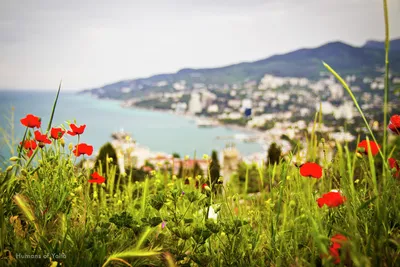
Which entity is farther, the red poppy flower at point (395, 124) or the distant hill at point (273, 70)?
the distant hill at point (273, 70)

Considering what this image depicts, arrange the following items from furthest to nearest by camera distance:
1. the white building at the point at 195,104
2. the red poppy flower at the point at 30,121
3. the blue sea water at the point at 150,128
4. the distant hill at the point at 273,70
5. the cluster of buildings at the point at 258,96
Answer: the distant hill at the point at 273,70, the white building at the point at 195,104, the cluster of buildings at the point at 258,96, the blue sea water at the point at 150,128, the red poppy flower at the point at 30,121

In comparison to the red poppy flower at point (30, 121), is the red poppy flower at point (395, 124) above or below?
below

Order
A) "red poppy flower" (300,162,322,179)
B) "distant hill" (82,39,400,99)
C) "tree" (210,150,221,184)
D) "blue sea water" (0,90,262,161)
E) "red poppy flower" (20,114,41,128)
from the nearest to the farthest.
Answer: "red poppy flower" (300,162,322,179) → "red poppy flower" (20,114,41,128) → "tree" (210,150,221,184) → "blue sea water" (0,90,262,161) → "distant hill" (82,39,400,99)

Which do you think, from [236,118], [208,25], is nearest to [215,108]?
[236,118]

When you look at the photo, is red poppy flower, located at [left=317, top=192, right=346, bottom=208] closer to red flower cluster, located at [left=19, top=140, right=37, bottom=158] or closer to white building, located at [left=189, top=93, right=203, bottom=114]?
red flower cluster, located at [left=19, top=140, right=37, bottom=158]

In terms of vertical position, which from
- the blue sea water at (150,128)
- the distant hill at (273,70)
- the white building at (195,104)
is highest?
the distant hill at (273,70)

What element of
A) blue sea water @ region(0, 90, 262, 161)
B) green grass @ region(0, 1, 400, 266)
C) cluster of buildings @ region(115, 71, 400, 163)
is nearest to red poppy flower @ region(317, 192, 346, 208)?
green grass @ region(0, 1, 400, 266)

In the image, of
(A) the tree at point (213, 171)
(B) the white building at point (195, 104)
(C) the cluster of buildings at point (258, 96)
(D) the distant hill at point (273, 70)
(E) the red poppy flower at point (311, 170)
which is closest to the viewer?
(E) the red poppy flower at point (311, 170)

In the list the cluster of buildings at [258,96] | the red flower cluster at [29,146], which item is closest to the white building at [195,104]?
the cluster of buildings at [258,96]

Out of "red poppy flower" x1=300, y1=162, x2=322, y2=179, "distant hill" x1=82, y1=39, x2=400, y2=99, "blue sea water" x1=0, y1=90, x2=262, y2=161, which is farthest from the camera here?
"distant hill" x1=82, y1=39, x2=400, y2=99

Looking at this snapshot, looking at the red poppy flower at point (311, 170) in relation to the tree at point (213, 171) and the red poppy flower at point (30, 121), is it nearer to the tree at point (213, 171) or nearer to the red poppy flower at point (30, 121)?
the tree at point (213, 171)
